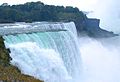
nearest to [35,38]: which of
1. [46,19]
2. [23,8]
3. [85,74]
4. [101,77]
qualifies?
[85,74]

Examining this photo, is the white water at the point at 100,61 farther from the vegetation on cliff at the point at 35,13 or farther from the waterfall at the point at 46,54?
the vegetation on cliff at the point at 35,13

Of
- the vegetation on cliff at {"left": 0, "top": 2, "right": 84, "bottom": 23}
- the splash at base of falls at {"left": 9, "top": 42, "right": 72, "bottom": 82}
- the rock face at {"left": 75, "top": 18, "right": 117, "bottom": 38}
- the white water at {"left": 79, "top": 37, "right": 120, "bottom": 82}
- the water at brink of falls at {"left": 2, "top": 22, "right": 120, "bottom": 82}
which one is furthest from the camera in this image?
the rock face at {"left": 75, "top": 18, "right": 117, "bottom": 38}

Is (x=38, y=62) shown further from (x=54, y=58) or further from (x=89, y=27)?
(x=89, y=27)

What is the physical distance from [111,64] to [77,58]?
1789 cm

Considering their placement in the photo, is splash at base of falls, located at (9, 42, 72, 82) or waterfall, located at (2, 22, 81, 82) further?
waterfall, located at (2, 22, 81, 82)

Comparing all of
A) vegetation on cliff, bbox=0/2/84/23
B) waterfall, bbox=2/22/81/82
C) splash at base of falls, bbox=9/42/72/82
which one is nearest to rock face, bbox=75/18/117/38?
vegetation on cliff, bbox=0/2/84/23

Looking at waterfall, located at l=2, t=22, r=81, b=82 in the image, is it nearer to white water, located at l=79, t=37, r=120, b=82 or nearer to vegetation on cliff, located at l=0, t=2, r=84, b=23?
white water, located at l=79, t=37, r=120, b=82

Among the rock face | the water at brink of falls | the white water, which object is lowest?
the rock face

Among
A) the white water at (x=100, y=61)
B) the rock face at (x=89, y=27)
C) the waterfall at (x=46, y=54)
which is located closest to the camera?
the waterfall at (x=46, y=54)

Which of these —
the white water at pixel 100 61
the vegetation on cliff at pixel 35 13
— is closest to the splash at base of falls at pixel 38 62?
Answer: the white water at pixel 100 61

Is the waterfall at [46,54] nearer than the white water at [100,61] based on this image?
Yes

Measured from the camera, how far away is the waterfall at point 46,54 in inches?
1252

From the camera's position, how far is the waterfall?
31.8 m

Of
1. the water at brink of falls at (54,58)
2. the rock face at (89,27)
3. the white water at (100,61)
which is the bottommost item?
the rock face at (89,27)
